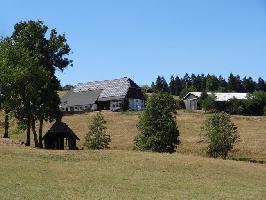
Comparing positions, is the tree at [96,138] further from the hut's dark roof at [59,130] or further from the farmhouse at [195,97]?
the farmhouse at [195,97]

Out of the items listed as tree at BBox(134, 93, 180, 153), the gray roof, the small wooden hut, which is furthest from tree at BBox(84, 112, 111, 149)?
the gray roof

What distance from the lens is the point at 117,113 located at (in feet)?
343

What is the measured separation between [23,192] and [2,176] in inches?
226

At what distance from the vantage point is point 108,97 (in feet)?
384

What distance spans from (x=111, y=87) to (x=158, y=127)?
203 ft

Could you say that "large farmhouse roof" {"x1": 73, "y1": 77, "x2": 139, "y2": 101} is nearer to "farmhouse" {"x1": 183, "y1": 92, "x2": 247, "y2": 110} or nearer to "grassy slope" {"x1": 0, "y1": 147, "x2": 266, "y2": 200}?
"farmhouse" {"x1": 183, "y1": 92, "x2": 247, "y2": 110}

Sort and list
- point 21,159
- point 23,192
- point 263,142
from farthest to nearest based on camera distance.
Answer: point 263,142 → point 21,159 → point 23,192

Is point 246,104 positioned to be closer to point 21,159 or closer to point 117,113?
point 117,113

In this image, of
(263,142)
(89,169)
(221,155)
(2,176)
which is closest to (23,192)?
(2,176)

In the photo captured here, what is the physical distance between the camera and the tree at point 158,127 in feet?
196

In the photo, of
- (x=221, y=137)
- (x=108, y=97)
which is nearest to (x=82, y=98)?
(x=108, y=97)

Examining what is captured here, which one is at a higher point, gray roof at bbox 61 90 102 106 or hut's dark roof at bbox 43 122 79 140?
gray roof at bbox 61 90 102 106

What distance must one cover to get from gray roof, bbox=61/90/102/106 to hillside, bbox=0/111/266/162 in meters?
13.3

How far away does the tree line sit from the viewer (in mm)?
56175
